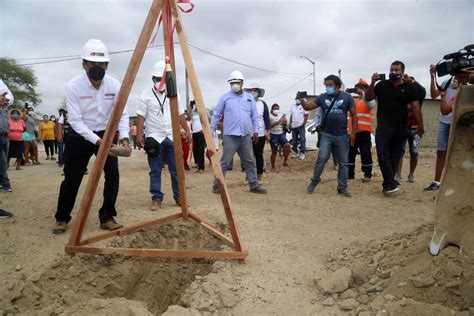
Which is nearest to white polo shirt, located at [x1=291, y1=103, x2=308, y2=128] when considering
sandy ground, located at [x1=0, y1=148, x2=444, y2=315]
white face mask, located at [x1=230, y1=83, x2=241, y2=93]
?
sandy ground, located at [x1=0, y1=148, x2=444, y2=315]

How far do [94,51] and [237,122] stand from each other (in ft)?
9.08

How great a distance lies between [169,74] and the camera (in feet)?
10.8

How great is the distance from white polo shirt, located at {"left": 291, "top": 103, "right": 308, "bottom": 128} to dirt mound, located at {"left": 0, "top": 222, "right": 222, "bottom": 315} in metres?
7.01

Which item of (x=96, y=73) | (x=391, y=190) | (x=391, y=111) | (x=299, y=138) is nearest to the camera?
(x=96, y=73)

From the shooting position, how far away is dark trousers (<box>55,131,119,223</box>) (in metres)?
3.86

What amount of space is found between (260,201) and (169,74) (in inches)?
111

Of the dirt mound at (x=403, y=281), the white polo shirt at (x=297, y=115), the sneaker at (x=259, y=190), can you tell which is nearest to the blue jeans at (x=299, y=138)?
the white polo shirt at (x=297, y=115)

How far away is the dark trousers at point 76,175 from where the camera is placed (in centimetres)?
386

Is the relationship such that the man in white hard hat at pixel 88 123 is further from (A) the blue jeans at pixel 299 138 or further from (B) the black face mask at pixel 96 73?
(A) the blue jeans at pixel 299 138

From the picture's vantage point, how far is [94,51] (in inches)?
144

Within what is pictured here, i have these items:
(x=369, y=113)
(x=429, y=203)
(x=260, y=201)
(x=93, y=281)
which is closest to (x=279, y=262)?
(x=93, y=281)

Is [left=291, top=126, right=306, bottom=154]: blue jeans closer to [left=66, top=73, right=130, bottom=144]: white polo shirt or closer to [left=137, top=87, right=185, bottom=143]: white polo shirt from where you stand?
[left=137, top=87, right=185, bottom=143]: white polo shirt

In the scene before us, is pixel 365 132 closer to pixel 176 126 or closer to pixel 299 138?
pixel 176 126

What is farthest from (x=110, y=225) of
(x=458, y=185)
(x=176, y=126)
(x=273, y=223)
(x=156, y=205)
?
(x=458, y=185)
